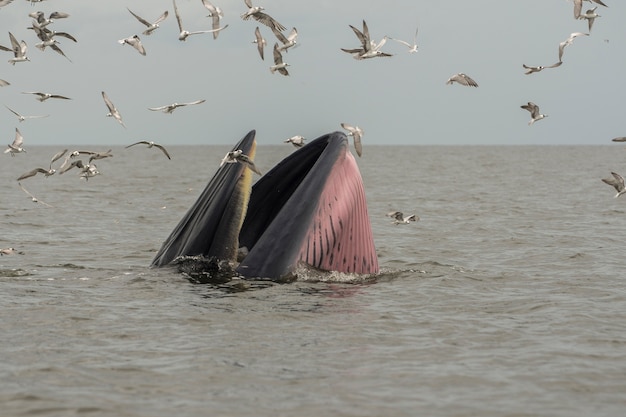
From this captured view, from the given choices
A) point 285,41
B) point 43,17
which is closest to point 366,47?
point 285,41

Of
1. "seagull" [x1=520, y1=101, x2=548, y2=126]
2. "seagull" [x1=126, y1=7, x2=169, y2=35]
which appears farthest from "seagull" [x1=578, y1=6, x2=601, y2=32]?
"seagull" [x1=126, y1=7, x2=169, y2=35]

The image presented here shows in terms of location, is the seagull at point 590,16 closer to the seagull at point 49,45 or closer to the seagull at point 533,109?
the seagull at point 533,109

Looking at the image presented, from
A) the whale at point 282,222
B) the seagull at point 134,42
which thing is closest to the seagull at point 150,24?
the seagull at point 134,42

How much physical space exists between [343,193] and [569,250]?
8287mm

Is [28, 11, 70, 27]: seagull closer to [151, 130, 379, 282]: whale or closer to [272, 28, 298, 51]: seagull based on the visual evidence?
[272, 28, 298, 51]: seagull

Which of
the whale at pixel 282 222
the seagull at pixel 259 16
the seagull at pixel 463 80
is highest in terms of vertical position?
the seagull at pixel 259 16

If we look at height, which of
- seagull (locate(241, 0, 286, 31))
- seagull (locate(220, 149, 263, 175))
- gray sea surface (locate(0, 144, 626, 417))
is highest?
seagull (locate(241, 0, 286, 31))

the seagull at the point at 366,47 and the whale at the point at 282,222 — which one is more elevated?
the seagull at the point at 366,47

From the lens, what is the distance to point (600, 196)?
1491 inches

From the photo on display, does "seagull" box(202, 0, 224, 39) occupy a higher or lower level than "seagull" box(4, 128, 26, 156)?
higher

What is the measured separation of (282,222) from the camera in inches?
420

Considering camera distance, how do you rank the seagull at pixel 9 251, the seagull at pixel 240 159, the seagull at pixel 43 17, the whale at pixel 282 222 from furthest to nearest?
the seagull at pixel 43 17 < the seagull at pixel 9 251 < the seagull at pixel 240 159 < the whale at pixel 282 222

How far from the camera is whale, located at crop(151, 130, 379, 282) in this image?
10.6 meters

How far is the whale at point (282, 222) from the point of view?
10.6 m
